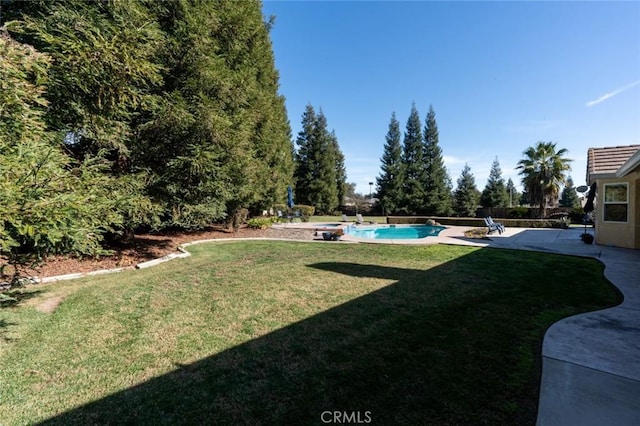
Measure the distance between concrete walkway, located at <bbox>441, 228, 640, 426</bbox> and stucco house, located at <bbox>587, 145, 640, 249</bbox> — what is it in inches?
311

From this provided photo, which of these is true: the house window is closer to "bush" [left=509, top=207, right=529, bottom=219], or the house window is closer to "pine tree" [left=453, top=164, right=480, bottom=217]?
"bush" [left=509, top=207, right=529, bottom=219]

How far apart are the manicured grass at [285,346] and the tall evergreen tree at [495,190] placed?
1400 inches

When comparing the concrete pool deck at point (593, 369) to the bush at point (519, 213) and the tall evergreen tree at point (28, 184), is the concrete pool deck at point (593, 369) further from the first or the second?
the bush at point (519, 213)

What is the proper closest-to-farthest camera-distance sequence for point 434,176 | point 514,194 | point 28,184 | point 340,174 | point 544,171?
point 28,184, point 544,171, point 434,176, point 340,174, point 514,194

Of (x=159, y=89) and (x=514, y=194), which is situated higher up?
(x=159, y=89)

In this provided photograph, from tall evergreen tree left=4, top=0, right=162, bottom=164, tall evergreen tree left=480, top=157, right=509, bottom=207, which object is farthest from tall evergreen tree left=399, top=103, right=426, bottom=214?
tall evergreen tree left=4, top=0, right=162, bottom=164

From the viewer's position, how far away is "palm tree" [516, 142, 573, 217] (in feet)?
74.7

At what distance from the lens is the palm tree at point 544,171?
74.7ft

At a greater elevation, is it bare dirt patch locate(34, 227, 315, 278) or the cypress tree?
the cypress tree

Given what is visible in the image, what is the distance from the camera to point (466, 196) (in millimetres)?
36344

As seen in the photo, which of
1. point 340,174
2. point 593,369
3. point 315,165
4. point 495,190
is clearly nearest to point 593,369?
point 593,369

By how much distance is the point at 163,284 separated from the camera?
20.6ft

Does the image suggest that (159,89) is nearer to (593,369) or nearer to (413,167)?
(593,369)

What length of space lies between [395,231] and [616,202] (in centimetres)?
1249
